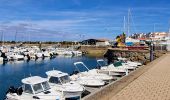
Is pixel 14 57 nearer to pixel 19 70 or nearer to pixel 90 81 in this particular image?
pixel 19 70

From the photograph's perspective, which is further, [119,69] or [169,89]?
[119,69]

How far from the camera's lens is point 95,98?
14.4 metres

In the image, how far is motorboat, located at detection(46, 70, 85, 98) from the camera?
22516mm

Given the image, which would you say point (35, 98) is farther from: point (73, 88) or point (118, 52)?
Answer: point (118, 52)

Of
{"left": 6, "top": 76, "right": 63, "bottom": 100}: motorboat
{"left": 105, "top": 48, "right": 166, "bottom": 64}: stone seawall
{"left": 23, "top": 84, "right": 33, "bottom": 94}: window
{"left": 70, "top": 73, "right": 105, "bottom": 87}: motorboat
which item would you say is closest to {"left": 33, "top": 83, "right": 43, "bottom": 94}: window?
{"left": 6, "top": 76, "right": 63, "bottom": 100}: motorboat

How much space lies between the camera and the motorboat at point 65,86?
22.5 m

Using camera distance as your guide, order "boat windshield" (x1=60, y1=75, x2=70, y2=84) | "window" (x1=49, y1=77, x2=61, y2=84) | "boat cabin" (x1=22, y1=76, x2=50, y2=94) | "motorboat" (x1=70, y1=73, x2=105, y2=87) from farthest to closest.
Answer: "motorboat" (x1=70, y1=73, x2=105, y2=87) → "boat windshield" (x1=60, y1=75, x2=70, y2=84) → "window" (x1=49, y1=77, x2=61, y2=84) → "boat cabin" (x1=22, y1=76, x2=50, y2=94)

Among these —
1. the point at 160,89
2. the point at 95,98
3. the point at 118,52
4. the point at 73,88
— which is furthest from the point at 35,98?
the point at 118,52

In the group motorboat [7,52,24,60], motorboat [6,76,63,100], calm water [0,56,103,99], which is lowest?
calm water [0,56,103,99]

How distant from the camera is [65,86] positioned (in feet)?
76.6

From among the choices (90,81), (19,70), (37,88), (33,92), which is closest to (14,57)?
(19,70)

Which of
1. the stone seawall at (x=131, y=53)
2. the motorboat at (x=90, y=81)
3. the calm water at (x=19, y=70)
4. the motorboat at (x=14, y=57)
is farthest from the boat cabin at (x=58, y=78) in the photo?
the motorboat at (x=14, y=57)

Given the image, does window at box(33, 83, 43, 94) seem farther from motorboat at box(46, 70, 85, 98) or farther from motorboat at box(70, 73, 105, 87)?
motorboat at box(70, 73, 105, 87)

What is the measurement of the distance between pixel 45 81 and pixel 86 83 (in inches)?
240
